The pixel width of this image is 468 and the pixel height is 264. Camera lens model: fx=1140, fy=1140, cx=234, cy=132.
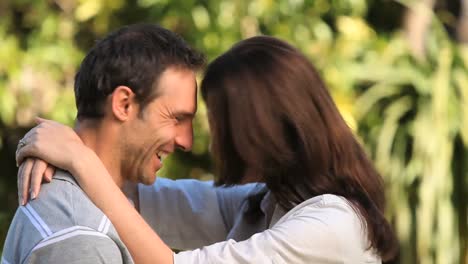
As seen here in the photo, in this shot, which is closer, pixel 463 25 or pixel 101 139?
pixel 101 139

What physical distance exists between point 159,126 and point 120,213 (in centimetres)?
20

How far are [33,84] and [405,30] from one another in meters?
1.81

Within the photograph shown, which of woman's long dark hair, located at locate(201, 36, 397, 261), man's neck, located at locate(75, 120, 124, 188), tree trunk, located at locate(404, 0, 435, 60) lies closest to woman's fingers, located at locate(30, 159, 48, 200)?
man's neck, located at locate(75, 120, 124, 188)

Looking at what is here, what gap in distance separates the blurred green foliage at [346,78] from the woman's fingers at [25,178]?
8.13ft

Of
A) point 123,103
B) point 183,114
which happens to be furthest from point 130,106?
point 183,114

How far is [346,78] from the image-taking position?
4.95 metres

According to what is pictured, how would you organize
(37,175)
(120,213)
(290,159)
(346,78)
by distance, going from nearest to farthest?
(37,175) < (120,213) < (290,159) < (346,78)

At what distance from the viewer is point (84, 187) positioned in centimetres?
227

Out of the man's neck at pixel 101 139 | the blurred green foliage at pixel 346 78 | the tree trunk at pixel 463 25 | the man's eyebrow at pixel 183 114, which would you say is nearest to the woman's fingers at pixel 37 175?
the man's neck at pixel 101 139

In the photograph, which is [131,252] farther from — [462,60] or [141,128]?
[462,60]

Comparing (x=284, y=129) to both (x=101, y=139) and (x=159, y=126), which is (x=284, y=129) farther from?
(x=101, y=139)

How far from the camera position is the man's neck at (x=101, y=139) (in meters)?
2.35

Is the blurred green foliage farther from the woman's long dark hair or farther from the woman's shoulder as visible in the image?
the woman's shoulder

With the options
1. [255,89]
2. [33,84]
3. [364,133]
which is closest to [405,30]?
[364,133]
